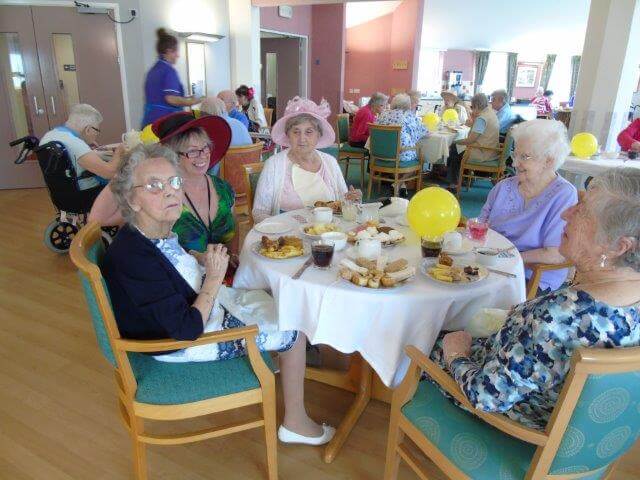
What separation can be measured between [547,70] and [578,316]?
50.8 ft

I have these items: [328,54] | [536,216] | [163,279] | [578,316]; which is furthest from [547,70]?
[163,279]

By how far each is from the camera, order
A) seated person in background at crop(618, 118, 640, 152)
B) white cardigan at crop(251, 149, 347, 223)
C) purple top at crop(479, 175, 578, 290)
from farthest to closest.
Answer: seated person in background at crop(618, 118, 640, 152)
white cardigan at crop(251, 149, 347, 223)
purple top at crop(479, 175, 578, 290)

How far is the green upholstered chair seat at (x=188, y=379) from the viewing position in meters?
1.39

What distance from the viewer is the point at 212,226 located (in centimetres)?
222

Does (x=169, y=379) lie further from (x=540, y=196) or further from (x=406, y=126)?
(x=406, y=126)

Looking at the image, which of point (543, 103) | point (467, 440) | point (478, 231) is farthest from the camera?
point (543, 103)

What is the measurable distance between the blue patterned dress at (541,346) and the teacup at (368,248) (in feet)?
1.88

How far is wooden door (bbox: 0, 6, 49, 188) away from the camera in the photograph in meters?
5.21

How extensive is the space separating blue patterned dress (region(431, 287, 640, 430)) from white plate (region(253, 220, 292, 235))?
1.03 metres

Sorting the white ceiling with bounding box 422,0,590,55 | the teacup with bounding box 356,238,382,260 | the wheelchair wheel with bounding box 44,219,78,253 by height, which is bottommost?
the wheelchair wheel with bounding box 44,219,78,253

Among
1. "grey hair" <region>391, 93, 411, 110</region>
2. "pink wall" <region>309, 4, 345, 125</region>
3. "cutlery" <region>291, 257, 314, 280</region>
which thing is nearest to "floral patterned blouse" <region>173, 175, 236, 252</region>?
"cutlery" <region>291, 257, 314, 280</region>

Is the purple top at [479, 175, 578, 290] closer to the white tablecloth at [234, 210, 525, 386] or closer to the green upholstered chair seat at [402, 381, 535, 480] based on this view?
the white tablecloth at [234, 210, 525, 386]

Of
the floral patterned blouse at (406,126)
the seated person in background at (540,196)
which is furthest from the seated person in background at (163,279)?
the floral patterned blouse at (406,126)

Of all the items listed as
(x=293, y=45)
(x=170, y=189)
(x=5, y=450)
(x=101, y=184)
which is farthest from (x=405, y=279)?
(x=293, y=45)
